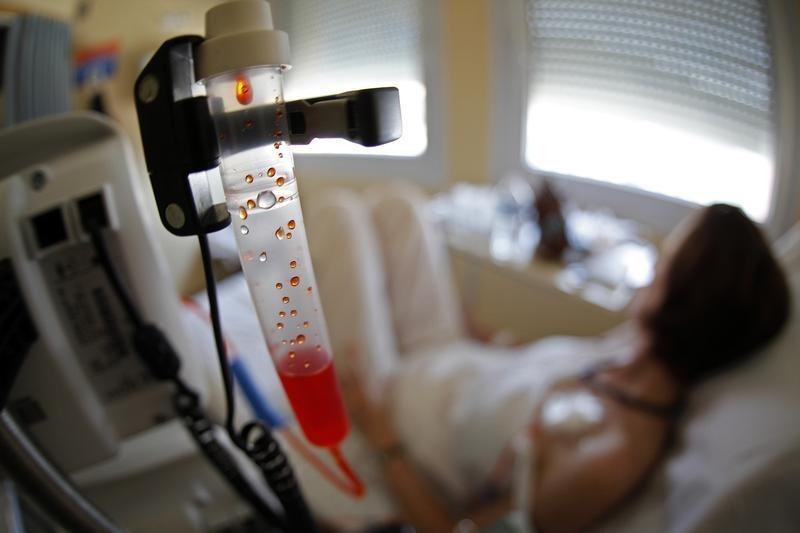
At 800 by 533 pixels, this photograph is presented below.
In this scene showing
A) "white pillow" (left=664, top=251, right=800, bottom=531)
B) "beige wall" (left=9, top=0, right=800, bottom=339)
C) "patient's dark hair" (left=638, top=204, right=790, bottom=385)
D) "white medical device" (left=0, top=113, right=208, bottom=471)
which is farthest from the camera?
"beige wall" (left=9, top=0, right=800, bottom=339)

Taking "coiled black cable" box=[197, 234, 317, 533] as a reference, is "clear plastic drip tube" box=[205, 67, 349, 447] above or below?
above

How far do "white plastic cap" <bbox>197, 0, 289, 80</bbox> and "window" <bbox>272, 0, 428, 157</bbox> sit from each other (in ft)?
0.10

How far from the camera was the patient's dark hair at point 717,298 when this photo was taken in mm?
593

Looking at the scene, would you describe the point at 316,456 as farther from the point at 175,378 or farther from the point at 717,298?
the point at 717,298

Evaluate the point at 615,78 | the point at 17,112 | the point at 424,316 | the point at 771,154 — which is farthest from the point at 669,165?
the point at 17,112

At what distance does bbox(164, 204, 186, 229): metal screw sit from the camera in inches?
10.0

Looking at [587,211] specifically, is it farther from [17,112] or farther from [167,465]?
[17,112]

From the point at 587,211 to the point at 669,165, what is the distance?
573 mm

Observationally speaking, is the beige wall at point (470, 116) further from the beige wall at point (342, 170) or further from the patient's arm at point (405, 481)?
the patient's arm at point (405, 481)

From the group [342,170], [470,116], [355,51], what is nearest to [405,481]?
[342,170]

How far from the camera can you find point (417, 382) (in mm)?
1063

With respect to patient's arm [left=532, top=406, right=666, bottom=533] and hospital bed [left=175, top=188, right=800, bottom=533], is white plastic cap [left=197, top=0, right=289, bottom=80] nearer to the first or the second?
hospital bed [left=175, top=188, right=800, bottom=533]

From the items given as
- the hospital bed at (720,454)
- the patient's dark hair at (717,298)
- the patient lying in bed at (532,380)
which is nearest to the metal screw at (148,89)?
the hospital bed at (720,454)

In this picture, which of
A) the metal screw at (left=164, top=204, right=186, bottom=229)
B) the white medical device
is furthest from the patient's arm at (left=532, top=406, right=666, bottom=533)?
the metal screw at (left=164, top=204, right=186, bottom=229)
